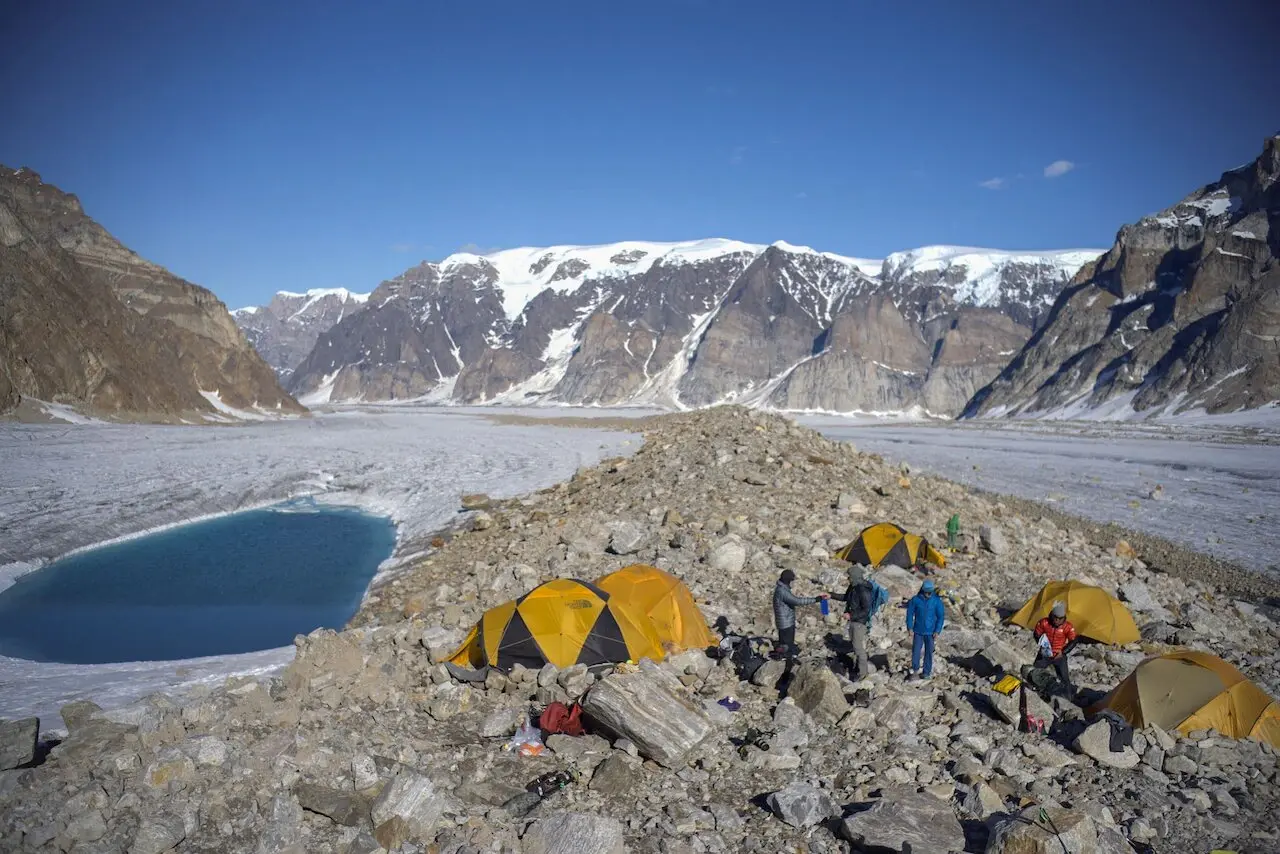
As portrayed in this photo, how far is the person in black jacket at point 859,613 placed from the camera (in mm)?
9586

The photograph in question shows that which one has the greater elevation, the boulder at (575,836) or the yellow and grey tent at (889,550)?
the yellow and grey tent at (889,550)

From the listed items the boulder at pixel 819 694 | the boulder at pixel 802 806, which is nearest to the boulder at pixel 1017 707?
the boulder at pixel 819 694

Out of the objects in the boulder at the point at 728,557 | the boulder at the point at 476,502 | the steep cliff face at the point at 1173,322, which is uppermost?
the steep cliff face at the point at 1173,322

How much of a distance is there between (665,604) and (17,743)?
24.4ft

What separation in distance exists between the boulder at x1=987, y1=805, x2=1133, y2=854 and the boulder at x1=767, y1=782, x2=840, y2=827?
1.39 metres

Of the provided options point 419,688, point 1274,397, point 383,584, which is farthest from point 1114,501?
point 1274,397

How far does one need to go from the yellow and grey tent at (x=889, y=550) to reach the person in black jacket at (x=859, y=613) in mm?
5243

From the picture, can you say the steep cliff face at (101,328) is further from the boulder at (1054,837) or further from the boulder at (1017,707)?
the boulder at (1054,837)

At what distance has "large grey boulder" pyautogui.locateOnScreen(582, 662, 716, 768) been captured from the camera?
762cm

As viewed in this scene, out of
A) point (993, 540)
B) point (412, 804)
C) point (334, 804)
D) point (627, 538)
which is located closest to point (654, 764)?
point (412, 804)

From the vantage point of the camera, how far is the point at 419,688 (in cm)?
941

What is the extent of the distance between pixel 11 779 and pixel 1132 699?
438 inches

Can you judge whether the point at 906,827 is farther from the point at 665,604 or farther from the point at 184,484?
the point at 184,484

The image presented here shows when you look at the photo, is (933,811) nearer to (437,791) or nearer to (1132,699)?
(1132,699)
